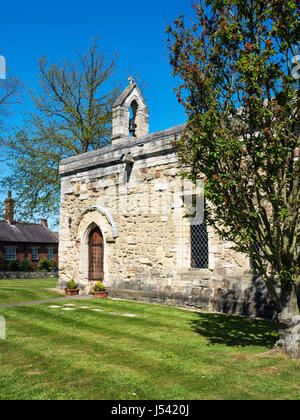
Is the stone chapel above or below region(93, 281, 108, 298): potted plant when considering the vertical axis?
above

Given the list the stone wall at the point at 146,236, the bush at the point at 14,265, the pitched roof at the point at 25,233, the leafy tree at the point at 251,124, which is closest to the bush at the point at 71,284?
the stone wall at the point at 146,236

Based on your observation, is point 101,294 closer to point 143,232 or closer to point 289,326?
point 143,232

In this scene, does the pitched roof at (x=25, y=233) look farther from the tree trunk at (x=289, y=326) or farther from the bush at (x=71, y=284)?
the tree trunk at (x=289, y=326)

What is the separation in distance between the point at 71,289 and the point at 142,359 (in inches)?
329

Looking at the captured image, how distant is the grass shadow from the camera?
21.8 ft

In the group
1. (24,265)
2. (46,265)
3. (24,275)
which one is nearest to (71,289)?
(24,275)

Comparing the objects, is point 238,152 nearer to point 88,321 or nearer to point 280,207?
point 280,207

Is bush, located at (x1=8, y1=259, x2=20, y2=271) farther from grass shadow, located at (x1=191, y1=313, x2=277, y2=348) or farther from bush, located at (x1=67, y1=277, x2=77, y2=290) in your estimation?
grass shadow, located at (x1=191, y1=313, x2=277, y2=348)

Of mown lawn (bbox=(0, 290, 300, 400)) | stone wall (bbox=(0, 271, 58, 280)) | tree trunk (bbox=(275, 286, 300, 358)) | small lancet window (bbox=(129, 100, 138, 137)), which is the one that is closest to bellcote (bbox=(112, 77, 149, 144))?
small lancet window (bbox=(129, 100, 138, 137))

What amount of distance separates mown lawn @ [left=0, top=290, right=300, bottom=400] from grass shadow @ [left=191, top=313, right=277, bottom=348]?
0.06ft

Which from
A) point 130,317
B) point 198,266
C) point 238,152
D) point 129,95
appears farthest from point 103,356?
point 129,95

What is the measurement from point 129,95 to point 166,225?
545cm

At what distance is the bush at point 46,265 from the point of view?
3419cm

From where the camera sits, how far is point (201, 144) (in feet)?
19.4
